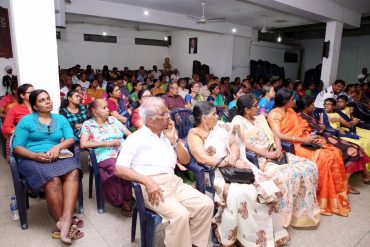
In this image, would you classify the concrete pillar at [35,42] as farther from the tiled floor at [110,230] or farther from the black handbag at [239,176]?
the black handbag at [239,176]

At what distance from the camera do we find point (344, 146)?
2.72 m

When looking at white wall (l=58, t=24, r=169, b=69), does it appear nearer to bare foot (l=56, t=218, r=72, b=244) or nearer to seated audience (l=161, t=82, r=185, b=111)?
seated audience (l=161, t=82, r=185, b=111)

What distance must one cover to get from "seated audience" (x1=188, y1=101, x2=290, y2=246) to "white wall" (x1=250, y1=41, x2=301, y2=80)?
9.23 metres

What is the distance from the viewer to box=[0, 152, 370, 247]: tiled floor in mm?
1879

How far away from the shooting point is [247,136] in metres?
2.29

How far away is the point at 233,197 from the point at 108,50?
1033 centimetres

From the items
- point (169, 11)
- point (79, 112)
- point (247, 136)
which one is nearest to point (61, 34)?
point (169, 11)

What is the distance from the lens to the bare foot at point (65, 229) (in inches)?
70.2

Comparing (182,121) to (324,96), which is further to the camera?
(324,96)

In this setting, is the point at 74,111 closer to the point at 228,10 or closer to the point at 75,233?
the point at 75,233


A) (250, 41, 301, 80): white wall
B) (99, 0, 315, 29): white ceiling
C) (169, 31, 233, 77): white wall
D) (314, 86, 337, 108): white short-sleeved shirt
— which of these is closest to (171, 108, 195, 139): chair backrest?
(314, 86, 337, 108): white short-sleeved shirt

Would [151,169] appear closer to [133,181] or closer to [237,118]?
[133,181]

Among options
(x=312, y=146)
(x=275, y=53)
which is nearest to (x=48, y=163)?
(x=312, y=146)

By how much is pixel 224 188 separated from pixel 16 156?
1582 millimetres
